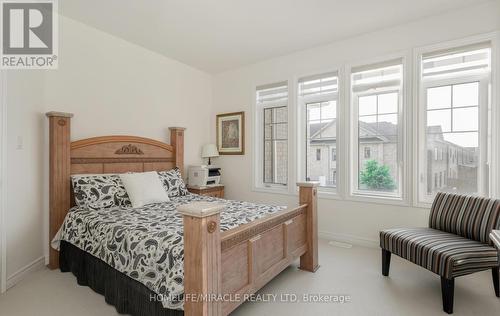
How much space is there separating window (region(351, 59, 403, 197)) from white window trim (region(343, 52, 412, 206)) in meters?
0.02

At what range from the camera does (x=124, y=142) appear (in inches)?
129

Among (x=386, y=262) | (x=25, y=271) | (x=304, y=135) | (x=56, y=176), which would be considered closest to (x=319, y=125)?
(x=304, y=135)

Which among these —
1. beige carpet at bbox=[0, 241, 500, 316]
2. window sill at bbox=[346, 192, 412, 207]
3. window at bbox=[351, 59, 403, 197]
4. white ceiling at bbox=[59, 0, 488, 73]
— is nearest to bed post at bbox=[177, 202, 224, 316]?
beige carpet at bbox=[0, 241, 500, 316]

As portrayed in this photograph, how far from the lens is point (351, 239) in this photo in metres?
3.34

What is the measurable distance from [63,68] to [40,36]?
0.36 metres

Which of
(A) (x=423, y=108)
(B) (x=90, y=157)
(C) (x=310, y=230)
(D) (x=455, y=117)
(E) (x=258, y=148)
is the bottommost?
(C) (x=310, y=230)

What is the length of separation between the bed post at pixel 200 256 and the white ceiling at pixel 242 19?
221 centimetres

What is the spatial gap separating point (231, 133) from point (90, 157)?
2166 millimetres

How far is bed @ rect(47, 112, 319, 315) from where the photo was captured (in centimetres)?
135

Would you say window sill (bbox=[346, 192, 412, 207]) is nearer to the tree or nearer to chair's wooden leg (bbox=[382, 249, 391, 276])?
the tree

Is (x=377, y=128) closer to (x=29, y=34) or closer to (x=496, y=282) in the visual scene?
(x=496, y=282)

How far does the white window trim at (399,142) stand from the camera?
9.75 ft

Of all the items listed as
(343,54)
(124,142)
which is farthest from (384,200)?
(124,142)

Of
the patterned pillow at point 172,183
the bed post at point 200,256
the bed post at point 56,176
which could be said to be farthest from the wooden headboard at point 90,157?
the bed post at point 200,256
